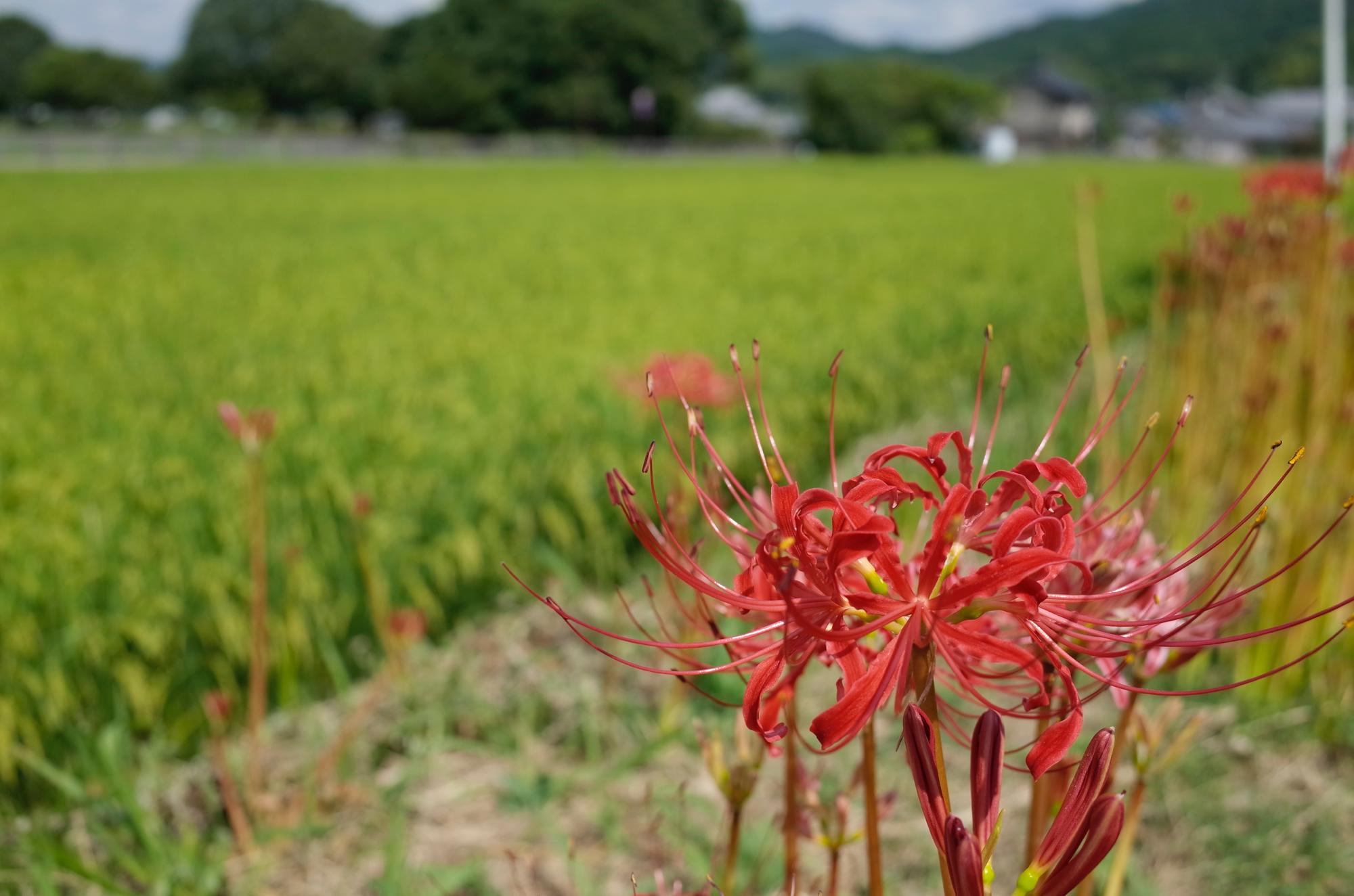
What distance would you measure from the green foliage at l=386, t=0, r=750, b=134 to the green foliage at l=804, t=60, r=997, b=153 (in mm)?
7148

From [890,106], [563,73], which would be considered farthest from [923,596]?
[890,106]

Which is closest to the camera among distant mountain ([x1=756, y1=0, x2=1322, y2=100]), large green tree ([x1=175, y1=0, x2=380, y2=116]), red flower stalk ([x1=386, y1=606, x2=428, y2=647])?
red flower stalk ([x1=386, y1=606, x2=428, y2=647])

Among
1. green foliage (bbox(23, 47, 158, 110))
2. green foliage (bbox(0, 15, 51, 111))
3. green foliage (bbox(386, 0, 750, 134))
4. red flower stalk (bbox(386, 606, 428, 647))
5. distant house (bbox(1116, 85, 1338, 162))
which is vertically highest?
green foliage (bbox(0, 15, 51, 111))

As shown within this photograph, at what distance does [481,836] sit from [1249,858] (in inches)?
51.5

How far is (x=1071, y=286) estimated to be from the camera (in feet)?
25.1

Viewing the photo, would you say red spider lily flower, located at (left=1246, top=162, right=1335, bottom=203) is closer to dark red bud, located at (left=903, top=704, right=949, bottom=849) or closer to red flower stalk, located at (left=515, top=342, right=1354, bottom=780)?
red flower stalk, located at (left=515, top=342, right=1354, bottom=780)

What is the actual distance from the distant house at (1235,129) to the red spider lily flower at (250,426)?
76.8 m

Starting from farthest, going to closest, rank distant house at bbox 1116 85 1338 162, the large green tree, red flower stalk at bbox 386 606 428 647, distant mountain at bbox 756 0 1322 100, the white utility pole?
distant mountain at bbox 756 0 1322 100 → distant house at bbox 1116 85 1338 162 → the large green tree → the white utility pole → red flower stalk at bbox 386 606 428 647

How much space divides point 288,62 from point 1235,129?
67314 mm

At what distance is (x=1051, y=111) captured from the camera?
291 ft

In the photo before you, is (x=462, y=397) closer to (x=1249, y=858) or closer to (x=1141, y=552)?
(x=1249, y=858)

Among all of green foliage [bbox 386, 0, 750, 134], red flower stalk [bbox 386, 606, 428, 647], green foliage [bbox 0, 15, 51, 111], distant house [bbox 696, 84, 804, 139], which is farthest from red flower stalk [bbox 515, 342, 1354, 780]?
distant house [bbox 696, 84, 804, 139]

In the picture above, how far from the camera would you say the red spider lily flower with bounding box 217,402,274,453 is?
1482 millimetres

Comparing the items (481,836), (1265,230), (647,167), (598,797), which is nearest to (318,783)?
(481,836)
